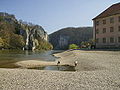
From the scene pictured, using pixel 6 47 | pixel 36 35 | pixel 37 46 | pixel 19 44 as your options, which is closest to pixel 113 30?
pixel 6 47

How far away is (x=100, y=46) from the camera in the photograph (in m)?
38.7

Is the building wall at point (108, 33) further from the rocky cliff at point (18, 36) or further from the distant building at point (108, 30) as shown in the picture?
the rocky cliff at point (18, 36)

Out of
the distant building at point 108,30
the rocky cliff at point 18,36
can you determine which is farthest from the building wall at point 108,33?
the rocky cliff at point 18,36

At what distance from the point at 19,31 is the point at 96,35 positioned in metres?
118

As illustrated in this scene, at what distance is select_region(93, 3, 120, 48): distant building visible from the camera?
113 ft

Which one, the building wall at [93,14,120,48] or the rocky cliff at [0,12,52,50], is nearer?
the building wall at [93,14,120,48]

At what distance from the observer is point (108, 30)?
1442 inches

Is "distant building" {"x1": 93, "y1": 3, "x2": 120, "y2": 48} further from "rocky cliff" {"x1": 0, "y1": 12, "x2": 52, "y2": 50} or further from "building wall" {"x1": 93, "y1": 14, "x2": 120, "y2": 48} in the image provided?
"rocky cliff" {"x1": 0, "y1": 12, "x2": 52, "y2": 50}

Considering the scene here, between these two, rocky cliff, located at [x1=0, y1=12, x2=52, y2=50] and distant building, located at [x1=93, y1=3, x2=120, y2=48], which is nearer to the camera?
distant building, located at [x1=93, y1=3, x2=120, y2=48]

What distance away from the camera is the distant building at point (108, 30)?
34.5 m

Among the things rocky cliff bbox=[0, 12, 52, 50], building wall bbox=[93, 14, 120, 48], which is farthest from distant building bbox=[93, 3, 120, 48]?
rocky cliff bbox=[0, 12, 52, 50]

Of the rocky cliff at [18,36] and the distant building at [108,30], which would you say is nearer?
the distant building at [108,30]

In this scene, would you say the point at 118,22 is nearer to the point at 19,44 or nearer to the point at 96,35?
the point at 96,35

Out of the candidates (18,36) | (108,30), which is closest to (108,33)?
(108,30)
